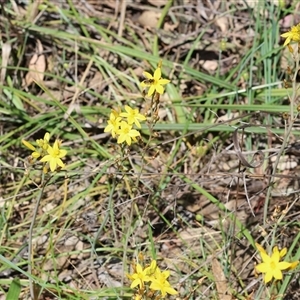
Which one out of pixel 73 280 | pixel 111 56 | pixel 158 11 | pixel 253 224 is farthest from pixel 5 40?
pixel 253 224

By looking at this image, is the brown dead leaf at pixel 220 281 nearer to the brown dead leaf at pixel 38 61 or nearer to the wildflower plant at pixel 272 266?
the wildflower plant at pixel 272 266

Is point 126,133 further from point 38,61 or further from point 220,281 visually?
point 38,61

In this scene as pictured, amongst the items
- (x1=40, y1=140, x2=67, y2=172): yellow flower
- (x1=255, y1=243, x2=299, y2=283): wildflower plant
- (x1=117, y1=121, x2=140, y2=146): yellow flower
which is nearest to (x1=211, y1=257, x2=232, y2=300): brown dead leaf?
(x1=255, y1=243, x2=299, y2=283): wildflower plant

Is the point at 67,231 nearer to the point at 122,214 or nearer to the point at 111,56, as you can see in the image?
the point at 122,214

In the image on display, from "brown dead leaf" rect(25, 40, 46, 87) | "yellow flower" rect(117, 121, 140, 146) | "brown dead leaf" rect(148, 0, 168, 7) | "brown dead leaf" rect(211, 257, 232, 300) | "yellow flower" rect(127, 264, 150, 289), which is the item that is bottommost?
"brown dead leaf" rect(211, 257, 232, 300)

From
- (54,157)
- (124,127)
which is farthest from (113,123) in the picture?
(54,157)

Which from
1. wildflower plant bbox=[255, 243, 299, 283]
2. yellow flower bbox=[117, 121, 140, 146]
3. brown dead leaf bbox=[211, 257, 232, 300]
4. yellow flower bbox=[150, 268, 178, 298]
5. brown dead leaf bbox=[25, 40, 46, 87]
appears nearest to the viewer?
wildflower plant bbox=[255, 243, 299, 283]

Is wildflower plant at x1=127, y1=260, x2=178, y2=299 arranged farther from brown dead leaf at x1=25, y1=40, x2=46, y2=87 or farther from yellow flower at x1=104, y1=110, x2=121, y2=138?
brown dead leaf at x1=25, y1=40, x2=46, y2=87

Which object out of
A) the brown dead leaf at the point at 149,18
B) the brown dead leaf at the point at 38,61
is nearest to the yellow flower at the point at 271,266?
the brown dead leaf at the point at 38,61
